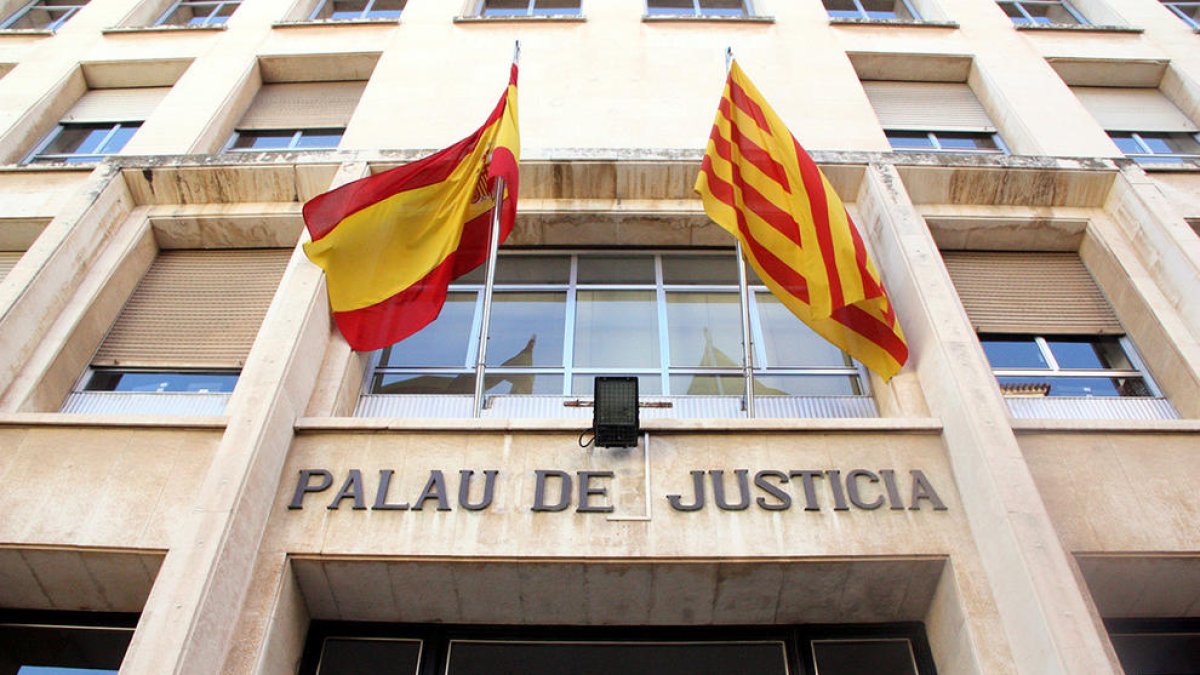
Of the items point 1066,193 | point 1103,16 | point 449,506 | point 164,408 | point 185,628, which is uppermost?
point 1103,16

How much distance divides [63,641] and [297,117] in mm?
8430

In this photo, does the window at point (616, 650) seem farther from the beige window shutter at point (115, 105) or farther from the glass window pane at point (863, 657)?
the beige window shutter at point (115, 105)

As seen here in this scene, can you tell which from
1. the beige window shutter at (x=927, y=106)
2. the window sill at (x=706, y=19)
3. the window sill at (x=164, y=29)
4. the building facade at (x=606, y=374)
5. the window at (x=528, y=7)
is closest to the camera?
the building facade at (x=606, y=374)

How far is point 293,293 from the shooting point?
7613 mm

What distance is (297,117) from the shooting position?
40.5 ft

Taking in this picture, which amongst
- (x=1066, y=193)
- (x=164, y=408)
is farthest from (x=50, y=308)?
(x=1066, y=193)

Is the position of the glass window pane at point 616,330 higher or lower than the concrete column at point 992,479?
higher

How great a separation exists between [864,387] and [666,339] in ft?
6.94

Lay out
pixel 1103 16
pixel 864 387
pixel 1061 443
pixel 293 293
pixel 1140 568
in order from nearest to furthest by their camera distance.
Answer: pixel 1140 568, pixel 1061 443, pixel 293 293, pixel 864 387, pixel 1103 16

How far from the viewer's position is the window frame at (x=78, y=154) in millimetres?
11688

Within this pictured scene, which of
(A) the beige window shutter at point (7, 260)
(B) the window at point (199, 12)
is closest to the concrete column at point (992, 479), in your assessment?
(A) the beige window shutter at point (7, 260)

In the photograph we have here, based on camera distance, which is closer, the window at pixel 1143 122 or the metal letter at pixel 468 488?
the metal letter at pixel 468 488

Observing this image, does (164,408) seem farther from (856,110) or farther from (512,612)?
(856,110)

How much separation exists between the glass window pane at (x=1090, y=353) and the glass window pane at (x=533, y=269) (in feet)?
17.7
